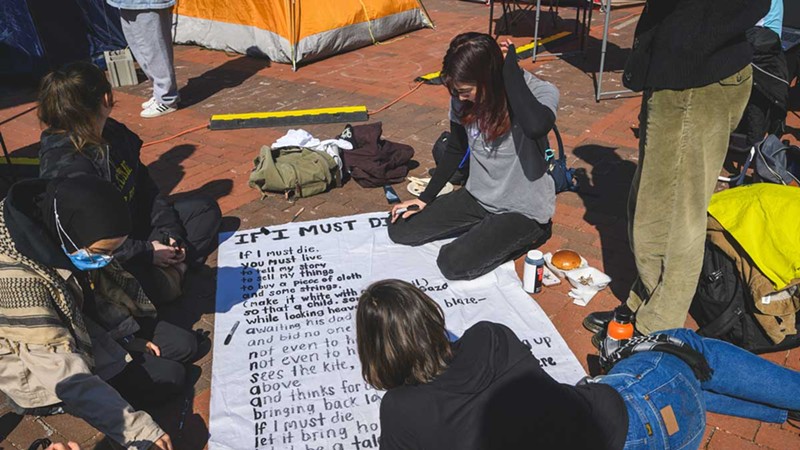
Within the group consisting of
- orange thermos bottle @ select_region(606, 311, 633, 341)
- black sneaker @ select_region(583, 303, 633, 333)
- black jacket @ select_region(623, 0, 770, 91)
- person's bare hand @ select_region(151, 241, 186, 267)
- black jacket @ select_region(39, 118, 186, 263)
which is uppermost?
black jacket @ select_region(623, 0, 770, 91)

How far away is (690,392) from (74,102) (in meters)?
3.13

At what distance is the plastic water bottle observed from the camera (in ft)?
11.9

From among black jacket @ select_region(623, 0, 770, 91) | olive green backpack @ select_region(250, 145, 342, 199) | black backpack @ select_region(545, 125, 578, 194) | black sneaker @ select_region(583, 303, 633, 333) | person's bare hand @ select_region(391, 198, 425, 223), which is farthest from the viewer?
olive green backpack @ select_region(250, 145, 342, 199)

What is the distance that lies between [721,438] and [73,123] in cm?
341

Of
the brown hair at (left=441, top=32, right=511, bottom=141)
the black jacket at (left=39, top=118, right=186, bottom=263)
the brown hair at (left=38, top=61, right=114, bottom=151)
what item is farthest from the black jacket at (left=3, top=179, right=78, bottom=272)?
the brown hair at (left=441, top=32, right=511, bottom=141)

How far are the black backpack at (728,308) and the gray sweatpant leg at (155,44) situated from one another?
5.53 metres

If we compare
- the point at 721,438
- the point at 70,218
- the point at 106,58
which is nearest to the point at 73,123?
the point at 70,218

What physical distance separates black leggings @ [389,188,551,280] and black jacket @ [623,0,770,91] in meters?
1.25

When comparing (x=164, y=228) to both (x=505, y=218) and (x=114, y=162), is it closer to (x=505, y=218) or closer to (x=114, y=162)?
(x=114, y=162)

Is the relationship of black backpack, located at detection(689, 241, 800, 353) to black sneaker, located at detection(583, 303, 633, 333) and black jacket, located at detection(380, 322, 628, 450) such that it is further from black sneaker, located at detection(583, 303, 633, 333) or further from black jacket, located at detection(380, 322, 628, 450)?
black jacket, located at detection(380, 322, 628, 450)

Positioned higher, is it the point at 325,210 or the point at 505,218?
the point at 505,218

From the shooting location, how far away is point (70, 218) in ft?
8.00

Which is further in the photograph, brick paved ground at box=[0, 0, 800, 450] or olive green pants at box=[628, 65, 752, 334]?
brick paved ground at box=[0, 0, 800, 450]

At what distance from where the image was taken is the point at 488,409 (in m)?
1.95
